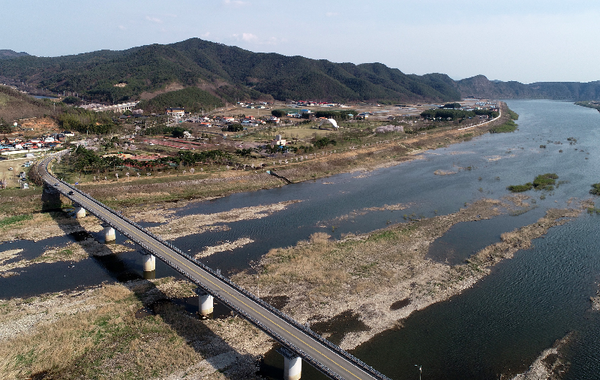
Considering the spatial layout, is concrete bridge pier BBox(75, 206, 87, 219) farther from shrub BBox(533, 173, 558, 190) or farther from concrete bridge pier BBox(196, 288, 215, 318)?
shrub BBox(533, 173, 558, 190)

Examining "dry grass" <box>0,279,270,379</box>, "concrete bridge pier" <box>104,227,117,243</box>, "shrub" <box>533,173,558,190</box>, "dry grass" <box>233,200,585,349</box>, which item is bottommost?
"dry grass" <box>0,279,270,379</box>

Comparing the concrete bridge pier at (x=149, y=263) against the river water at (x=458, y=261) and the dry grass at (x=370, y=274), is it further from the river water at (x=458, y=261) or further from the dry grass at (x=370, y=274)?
the dry grass at (x=370, y=274)

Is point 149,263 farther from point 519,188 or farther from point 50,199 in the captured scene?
point 519,188

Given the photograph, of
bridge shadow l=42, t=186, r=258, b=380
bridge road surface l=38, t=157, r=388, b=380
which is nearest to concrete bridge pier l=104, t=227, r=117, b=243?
bridge shadow l=42, t=186, r=258, b=380

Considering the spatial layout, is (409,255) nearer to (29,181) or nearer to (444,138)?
(29,181)

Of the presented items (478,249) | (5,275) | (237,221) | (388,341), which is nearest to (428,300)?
(388,341)

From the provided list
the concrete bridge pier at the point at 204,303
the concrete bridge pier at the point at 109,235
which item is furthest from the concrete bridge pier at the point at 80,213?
the concrete bridge pier at the point at 204,303

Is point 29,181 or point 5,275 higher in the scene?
point 29,181
